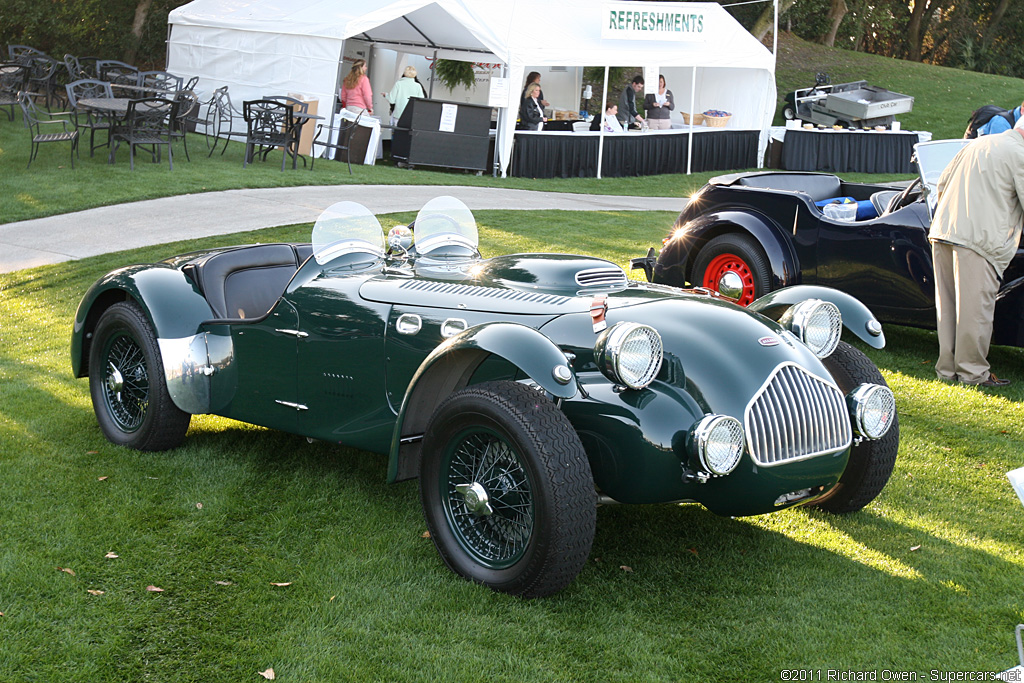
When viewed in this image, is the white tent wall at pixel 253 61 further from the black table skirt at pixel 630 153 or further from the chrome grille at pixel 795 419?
the chrome grille at pixel 795 419

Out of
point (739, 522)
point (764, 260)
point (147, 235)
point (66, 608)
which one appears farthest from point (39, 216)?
point (739, 522)

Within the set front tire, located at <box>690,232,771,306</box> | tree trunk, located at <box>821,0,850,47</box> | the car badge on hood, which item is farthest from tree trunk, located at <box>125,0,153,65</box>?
the car badge on hood

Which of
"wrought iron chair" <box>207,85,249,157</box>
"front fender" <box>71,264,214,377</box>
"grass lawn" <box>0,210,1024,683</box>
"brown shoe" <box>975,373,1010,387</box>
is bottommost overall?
"grass lawn" <box>0,210,1024,683</box>

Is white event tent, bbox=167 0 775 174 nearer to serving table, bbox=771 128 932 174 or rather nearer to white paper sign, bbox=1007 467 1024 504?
serving table, bbox=771 128 932 174

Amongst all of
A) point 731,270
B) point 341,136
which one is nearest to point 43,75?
point 341,136

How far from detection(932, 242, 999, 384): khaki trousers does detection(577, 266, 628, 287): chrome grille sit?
311cm

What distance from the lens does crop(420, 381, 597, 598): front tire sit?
10.6ft

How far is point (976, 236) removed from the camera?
20.0ft

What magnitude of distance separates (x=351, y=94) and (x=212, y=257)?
507 inches

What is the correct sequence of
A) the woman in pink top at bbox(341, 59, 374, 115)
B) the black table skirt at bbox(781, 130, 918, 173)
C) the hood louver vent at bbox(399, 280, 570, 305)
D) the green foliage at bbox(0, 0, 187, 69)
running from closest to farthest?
the hood louver vent at bbox(399, 280, 570, 305) → the woman in pink top at bbox(341, 59, 374, 115) → the black table skirt at bbox(781, 130, 918, 173) → the green foliage at bbox(0, 0, 187, 69)

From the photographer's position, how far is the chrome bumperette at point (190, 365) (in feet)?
15.6

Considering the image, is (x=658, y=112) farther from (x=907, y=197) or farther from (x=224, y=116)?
(x=907, y=197)

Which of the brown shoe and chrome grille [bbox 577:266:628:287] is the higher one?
chrome grille [bbox 577:266:628:287]

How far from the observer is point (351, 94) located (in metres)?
17.3
